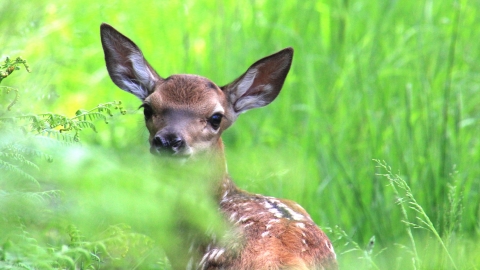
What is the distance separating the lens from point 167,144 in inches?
159

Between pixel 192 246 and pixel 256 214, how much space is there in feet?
1.42

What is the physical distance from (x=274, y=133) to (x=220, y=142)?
4.49 ft

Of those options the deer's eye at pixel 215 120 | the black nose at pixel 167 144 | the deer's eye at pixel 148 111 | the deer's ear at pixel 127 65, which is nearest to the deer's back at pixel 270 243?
the black nose at pixel 167 144

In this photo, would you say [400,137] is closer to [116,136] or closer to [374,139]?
[374,139]

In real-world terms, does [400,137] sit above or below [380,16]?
below

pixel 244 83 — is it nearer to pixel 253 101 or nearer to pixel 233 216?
pixel 253 101

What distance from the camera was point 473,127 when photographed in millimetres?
5781

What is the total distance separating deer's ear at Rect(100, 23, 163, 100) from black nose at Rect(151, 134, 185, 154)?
0.73 m

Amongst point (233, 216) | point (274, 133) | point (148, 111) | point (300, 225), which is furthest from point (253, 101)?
point (300, 225)

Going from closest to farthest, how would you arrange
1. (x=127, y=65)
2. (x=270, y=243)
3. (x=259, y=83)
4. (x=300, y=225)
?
(x=270, y=243), (x=300, y=225), (x=127, y=65), (x=259, y=83)

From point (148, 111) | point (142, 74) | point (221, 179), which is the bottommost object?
point (221, 179)

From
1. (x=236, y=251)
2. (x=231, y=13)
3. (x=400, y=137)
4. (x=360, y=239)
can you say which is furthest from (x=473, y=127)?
(x=236, y=251)

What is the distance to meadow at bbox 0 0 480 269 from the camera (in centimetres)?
248

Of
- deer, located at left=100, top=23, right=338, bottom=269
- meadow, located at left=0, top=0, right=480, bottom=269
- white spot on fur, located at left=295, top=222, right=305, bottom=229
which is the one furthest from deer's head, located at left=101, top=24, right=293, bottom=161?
white spot on fur, located at left=295, top=222, right=305, bottom=229
